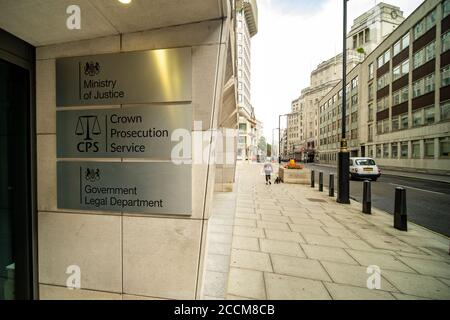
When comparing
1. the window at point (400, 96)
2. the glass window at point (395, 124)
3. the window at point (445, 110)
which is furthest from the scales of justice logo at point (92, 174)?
the glass window at point (395, 124)

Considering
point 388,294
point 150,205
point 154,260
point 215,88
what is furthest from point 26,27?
point 388,294

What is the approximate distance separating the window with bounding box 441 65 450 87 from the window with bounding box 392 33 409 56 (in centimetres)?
789

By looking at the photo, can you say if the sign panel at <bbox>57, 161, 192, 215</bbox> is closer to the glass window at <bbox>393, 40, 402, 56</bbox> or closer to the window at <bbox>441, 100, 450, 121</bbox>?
the window at <bbox>441, 100, 450, 121</bbox>

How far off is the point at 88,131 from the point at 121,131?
0.45 m

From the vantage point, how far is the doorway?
2.65m

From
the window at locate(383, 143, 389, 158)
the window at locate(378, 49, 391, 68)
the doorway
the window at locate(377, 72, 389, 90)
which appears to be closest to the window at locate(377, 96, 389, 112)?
the window at locate(377, 72, 389, 90)

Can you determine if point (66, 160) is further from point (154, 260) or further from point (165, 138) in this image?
point (154, 260)

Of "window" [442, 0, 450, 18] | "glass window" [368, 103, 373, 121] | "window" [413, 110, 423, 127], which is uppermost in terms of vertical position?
"window" [442, 0, 450, 18]

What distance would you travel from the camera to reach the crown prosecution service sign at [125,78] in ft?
8.18

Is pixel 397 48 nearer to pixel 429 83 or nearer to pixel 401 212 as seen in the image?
pixel 429 83

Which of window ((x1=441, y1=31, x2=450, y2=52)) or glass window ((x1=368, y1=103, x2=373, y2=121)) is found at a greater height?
window ((x1=441, y1=31, x2=450, y2=52))

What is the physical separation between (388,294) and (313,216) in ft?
11.9

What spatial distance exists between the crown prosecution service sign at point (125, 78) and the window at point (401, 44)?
35643mm

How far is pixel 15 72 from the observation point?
2688 mm
